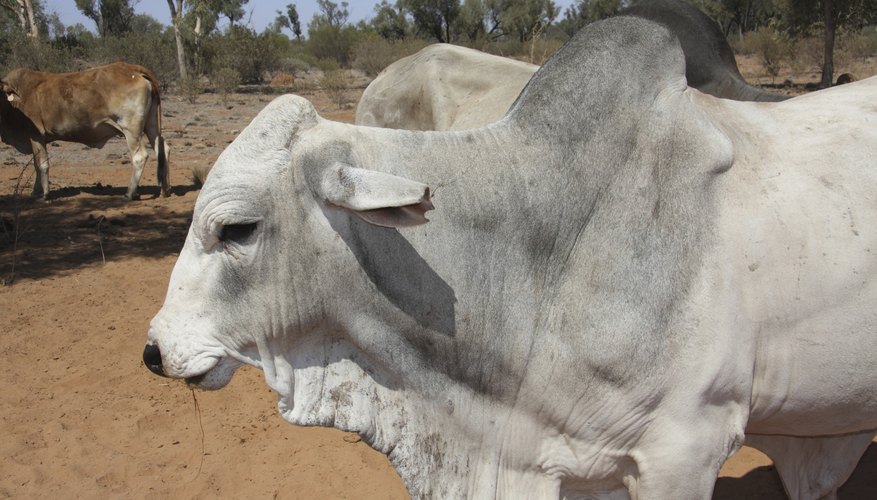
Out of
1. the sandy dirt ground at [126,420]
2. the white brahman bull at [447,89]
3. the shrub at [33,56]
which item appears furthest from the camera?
the shrub at [33,56]

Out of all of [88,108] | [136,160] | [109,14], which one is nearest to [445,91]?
[136,160]

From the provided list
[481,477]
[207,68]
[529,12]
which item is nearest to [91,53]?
[207,68]

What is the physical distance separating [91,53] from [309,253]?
32100 millimetres

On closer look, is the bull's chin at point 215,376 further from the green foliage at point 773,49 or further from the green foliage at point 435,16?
the green foliage at point 435,16

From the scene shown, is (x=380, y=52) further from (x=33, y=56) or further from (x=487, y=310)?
(x=487, y=310)

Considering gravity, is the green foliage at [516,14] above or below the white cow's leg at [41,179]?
above

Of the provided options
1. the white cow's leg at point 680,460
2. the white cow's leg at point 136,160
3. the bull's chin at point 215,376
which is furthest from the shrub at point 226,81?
the white cow's leg at point 680,460

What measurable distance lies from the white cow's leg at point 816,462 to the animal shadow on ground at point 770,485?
30.3 inches

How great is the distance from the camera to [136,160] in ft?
32.9

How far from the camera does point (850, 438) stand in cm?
270

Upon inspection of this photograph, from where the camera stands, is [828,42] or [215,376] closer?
[215,376]

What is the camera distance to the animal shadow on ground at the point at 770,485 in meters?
3.45

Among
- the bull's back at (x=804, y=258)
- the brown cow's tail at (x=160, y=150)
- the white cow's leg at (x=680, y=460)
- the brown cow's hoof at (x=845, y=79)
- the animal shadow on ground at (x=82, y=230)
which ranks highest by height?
the brown cow's hoof at (x=845, y=79)

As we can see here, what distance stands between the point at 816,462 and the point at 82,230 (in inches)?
296
